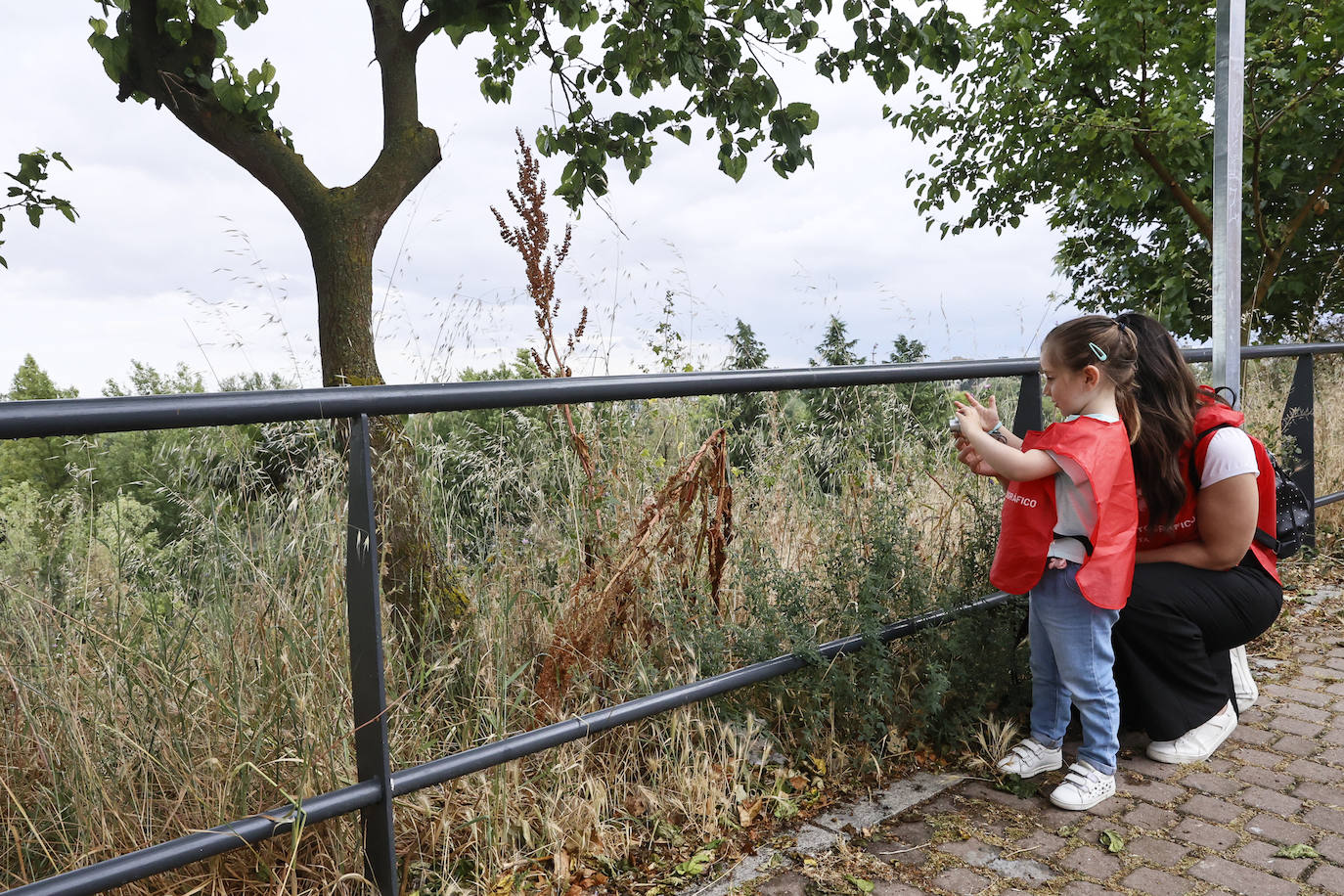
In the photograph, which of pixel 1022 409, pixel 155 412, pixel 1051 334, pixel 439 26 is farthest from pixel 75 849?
pixel 439 26

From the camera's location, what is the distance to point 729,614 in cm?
355

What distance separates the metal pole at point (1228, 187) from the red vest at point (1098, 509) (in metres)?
1.29

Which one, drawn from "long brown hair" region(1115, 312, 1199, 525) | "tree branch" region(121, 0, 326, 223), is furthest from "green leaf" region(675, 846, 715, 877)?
"tree branch" region(121, 0, 326, 223)

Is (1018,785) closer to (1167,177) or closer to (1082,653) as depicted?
(1082,653)

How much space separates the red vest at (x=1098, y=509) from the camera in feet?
9.40

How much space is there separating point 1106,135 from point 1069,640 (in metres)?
10.7

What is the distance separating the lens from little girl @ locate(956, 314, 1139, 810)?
9.45ft

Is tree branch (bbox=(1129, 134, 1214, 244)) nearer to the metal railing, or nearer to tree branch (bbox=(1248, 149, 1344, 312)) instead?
tree branch (bbox=(1248, 149, 1344, 312))

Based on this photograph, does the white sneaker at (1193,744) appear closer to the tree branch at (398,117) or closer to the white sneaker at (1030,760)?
the white sneaker at (1030,760)

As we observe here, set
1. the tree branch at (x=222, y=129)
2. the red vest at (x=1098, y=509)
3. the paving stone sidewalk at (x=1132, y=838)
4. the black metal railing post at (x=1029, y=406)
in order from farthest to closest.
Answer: the tree branch at (x=222, y=129) < the black metal railing post at (x=1029, y=406) < the red vest at (x=1098, y=509) < the paving stone sidewalk at (x=1132, y=838)

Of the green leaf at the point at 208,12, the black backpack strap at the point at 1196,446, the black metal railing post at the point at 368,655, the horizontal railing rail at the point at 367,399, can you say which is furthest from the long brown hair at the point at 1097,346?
the green leaf at the point at 208,12

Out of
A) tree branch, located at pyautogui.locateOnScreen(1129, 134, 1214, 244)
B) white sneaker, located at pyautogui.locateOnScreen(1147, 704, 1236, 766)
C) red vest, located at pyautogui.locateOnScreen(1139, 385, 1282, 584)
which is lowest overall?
white sneaker, located at pyautogui.locateOnScreen(1147, 704, 1236, 766)

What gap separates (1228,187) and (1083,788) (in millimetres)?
2478

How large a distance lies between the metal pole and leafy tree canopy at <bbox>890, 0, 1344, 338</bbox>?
641 centimetres
